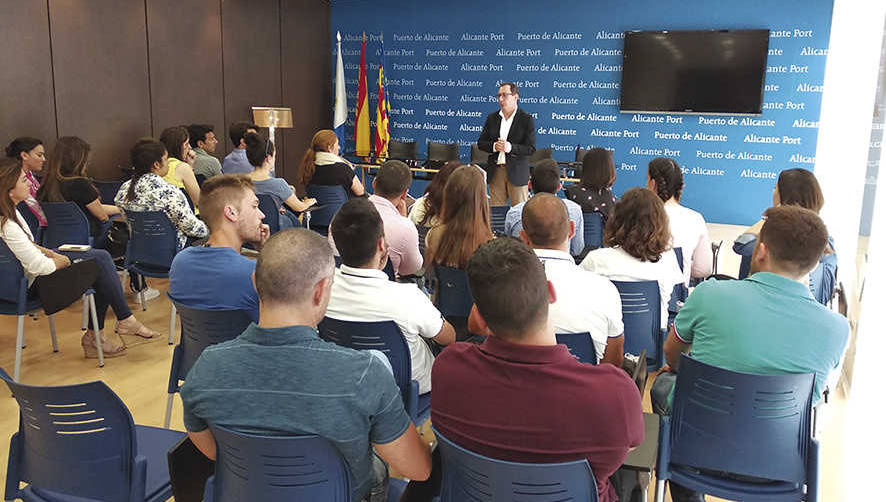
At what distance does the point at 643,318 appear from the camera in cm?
323

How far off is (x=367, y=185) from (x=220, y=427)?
10.1 metres

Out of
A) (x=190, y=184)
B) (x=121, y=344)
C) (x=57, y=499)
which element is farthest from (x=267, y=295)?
(x=190, y=184)

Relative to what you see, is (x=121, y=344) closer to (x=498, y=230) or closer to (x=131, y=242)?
(x=131, y=242)

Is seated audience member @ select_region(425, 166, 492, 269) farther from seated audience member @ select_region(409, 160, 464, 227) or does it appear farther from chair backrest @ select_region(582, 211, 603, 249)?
chair backrest @ select_region(582, 211, 603, 249)

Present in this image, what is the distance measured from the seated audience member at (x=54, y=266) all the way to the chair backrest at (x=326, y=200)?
185 cm

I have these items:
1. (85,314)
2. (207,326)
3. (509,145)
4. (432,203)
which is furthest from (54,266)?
(509,145)

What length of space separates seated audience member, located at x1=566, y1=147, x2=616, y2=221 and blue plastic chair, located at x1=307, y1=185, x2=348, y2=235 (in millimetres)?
2061

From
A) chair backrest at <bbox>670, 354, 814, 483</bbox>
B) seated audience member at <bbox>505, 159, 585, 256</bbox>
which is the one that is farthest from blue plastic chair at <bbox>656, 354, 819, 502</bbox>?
seated audience member at <bbox>505, 159, 585, 256</bbox>

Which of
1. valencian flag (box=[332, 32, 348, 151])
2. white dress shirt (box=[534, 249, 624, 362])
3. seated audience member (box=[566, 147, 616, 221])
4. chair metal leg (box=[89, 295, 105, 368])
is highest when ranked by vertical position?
valencian flag (box=[332, 32, 348, 151])

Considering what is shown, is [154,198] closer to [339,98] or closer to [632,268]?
[632,268]

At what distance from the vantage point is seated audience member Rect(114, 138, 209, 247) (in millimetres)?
4871

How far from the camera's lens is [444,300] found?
11.4ft

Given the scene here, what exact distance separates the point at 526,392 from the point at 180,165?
5.21 meters

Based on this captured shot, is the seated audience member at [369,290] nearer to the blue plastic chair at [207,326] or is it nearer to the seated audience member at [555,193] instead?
the blue plastic chair at [207,326]
